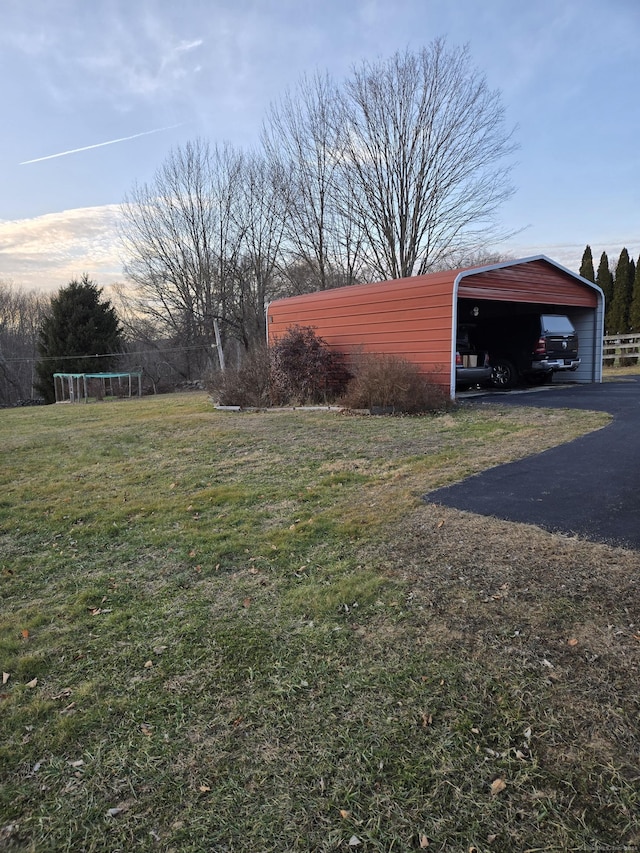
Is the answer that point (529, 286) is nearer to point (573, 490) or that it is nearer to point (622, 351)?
point (573, 490)

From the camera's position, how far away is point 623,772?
1747 mm

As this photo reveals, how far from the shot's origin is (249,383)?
13.4 meters

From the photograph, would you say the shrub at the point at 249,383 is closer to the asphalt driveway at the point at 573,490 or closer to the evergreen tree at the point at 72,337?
the asphalt driveway at the point at 573,490

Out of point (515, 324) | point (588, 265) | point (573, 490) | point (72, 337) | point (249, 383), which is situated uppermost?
point (588, 265)

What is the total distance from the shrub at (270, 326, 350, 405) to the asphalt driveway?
6674 millimetres

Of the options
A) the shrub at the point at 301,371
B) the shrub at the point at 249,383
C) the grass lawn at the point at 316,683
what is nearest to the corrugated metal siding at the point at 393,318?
the shrub at the point at 301,371

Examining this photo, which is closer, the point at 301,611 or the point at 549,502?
the point at 301,611

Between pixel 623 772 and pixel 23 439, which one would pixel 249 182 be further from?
pixel 623 772

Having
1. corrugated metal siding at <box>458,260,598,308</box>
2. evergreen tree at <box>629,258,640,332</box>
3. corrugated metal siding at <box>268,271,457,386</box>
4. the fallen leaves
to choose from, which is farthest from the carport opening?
the fallen leaves

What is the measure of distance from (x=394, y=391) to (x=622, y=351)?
18.7 meters

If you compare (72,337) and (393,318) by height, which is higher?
(72,337)

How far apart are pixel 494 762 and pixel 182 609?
1.84 metres

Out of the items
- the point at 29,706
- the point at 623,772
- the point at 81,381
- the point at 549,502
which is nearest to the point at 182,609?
the point at 29,706

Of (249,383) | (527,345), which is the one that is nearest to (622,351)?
(527,345)
